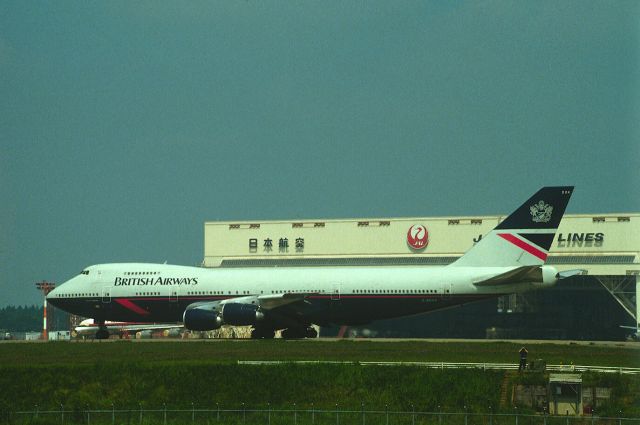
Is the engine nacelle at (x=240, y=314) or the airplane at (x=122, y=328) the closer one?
the engine nacelle at (x=240, y=314)

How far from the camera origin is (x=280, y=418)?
36219mm

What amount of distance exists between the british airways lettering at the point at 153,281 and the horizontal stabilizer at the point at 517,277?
18.3 meters

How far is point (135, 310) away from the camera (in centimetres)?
6719

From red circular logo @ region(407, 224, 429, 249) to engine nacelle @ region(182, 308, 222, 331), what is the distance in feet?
104

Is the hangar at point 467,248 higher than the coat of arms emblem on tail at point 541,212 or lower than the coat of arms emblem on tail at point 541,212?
lower

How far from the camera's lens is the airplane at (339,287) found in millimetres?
62125

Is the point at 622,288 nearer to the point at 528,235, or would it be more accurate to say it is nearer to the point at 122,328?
the point at 528,235

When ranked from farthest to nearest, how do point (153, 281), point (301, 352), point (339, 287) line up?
point (153, 281) → point (339, 287) → point (301, 352)

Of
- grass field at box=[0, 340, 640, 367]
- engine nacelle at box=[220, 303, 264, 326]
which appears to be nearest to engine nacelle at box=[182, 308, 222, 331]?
engine nacelle at box=[220, 303, 264, 326]

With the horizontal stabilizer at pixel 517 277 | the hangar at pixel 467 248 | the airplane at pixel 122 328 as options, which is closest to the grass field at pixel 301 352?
the horizontal stabilizer at pixel 517 277

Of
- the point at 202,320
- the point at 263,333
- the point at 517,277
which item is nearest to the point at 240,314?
the point at 202,320

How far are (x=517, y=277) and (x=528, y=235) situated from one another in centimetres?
411

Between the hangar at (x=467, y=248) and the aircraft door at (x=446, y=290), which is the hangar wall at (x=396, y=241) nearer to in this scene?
the hangar at (x=467, y=248)

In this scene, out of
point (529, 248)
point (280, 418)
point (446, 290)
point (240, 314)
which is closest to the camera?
point (280, 418)
